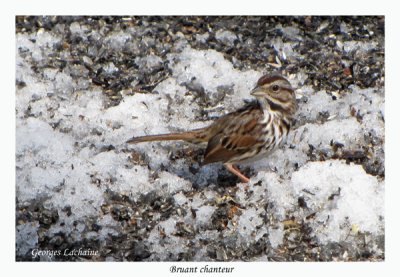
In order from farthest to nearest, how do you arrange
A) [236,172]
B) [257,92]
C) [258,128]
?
[236,172], [258,128], [257,92]

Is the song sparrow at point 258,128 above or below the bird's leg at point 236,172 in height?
above

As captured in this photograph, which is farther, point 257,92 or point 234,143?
point 234,143

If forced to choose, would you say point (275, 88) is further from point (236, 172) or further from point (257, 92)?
point (236, 172)

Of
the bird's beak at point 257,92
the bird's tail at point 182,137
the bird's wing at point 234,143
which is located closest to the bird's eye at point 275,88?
the bird's beak at point 257,92

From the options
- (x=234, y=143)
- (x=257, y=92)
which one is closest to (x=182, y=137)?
(x=234, y=143)

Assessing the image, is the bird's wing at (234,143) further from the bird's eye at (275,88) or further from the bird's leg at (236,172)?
the bird's eye at (275,88)

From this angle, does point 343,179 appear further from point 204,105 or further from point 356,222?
point 204,105
